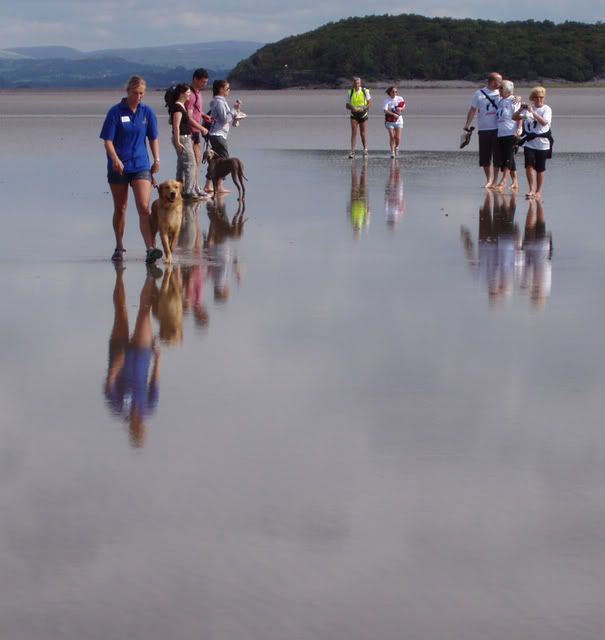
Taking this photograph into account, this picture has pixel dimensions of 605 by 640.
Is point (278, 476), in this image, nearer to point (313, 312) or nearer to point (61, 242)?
point (313, 312)

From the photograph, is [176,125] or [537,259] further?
[176,125]

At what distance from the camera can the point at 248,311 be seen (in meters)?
11.3

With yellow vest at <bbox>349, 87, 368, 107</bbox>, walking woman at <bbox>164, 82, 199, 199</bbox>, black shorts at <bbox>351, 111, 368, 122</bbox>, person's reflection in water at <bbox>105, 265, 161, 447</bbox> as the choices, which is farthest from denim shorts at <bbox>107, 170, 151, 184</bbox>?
black shorts at <bbox>351, 111, 368, 122</bbox>

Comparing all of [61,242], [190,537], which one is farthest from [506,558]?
[61,242]

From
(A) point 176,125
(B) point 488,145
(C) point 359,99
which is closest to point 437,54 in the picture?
(C) point 359,99

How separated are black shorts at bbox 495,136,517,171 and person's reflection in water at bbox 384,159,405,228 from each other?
1.52m

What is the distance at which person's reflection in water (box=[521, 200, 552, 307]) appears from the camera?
486 inches

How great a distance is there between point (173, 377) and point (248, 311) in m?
2.47

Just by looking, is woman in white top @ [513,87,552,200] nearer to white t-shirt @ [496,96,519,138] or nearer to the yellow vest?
white t-shirt @ [496,96,519,138]

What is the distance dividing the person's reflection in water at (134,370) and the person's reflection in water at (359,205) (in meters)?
5.78

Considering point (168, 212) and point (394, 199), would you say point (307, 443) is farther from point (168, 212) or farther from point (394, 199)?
point (394, 199)

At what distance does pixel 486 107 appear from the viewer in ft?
71.5

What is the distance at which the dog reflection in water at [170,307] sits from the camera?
33.6 ft

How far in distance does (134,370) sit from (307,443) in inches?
80.6
